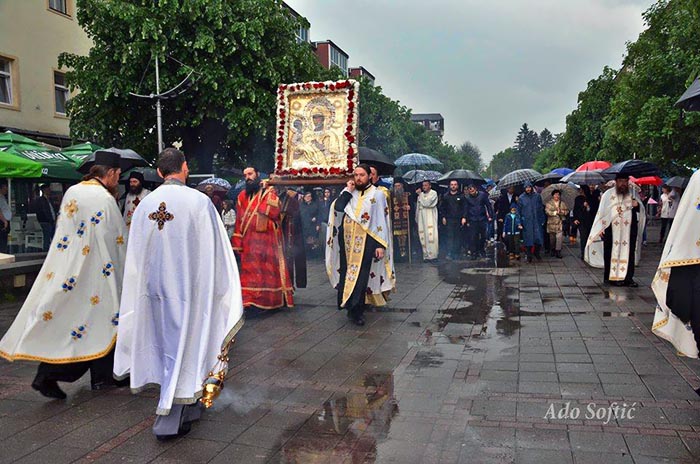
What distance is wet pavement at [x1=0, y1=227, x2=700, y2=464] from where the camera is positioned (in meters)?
4.08

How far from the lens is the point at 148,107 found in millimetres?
23109

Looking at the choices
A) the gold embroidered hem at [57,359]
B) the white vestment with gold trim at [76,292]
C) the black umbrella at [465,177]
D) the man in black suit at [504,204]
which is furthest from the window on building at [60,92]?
the gold embroidered hem at [57,359]

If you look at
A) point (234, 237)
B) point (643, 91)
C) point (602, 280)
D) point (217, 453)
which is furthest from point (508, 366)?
point (643, 91)

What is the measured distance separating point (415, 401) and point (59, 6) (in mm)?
25465

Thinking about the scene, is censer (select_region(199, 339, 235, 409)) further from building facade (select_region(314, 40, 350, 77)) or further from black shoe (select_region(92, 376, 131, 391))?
building facade (select_region(314, 40, 350, 77))

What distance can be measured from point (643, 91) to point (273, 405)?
18305mm

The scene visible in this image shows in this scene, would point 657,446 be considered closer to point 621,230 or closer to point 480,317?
point 480,317

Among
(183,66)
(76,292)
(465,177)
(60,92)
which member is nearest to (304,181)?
(76,292)

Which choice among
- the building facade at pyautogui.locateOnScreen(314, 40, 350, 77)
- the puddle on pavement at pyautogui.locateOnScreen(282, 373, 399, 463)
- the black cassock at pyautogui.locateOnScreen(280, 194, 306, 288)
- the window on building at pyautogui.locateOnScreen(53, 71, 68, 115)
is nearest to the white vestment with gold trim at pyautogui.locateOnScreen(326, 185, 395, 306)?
the black cassock at pyautogui.locateOnScreen(280, 194, 306, 288)

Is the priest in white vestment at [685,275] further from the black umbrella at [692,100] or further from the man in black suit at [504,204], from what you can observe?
the man in black suit at [504,204]

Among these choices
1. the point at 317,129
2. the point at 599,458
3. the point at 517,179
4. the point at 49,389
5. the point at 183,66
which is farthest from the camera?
the point at 183,66

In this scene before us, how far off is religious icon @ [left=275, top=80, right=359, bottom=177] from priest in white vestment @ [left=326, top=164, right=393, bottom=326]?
2.49ft

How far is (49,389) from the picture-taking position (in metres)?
5.17

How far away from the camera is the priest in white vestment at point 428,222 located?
1583cm
